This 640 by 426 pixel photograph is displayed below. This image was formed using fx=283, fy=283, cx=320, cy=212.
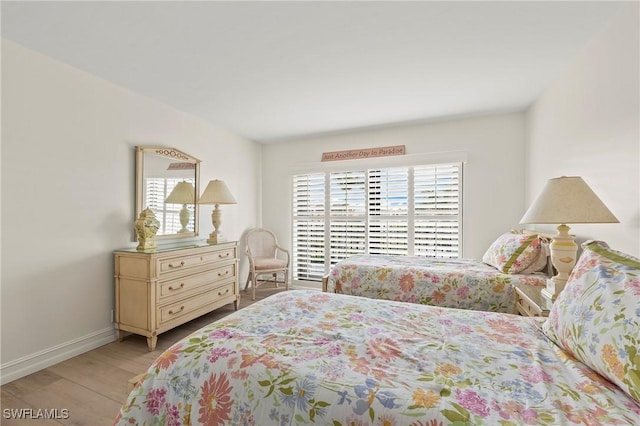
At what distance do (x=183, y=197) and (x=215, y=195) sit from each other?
0.36 meters

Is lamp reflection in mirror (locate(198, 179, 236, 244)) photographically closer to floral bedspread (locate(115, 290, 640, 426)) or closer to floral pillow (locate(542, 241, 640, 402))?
floral bedspread (locate(115, 290, 640, 426))

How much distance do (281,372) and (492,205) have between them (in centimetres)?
348

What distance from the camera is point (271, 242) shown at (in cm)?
459

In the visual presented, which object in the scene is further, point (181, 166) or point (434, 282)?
point (181, 166)

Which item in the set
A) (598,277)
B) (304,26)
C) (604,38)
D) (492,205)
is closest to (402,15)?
(304,26)

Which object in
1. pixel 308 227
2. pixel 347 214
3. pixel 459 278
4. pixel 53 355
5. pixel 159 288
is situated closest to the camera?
pixel 53 355

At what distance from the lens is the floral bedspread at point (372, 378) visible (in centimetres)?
79

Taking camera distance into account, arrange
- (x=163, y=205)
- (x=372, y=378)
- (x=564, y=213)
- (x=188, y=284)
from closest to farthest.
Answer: (x=372, y=378) → (x=564, y=213) → (x=188, y=284) → (x=163, y=205)

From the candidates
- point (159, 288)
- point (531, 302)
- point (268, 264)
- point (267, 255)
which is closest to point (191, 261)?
point (159, 288)

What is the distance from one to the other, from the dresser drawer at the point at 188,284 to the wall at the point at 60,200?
534mm

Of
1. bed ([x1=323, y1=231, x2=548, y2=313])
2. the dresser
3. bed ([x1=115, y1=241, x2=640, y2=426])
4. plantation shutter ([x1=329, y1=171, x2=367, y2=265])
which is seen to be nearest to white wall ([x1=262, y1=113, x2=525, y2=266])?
plantation shutter ([x1=329, y1=171, x2=367, y2=265])

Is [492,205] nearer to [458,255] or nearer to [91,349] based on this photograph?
[458,255]

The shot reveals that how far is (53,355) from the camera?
7.35 ft

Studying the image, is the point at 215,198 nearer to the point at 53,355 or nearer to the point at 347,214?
the point at 347,214
